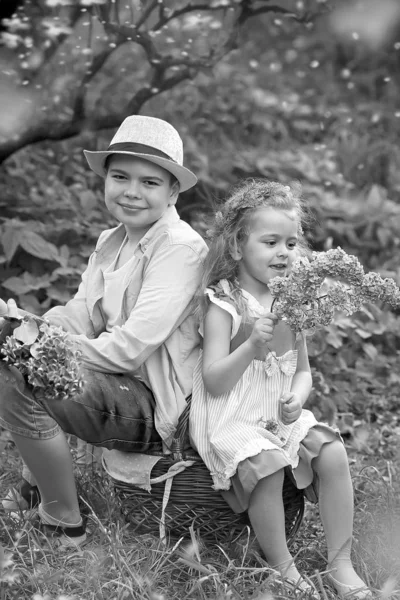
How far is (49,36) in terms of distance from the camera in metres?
4.17

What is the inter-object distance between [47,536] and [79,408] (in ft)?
1.44

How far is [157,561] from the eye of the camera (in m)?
2.53

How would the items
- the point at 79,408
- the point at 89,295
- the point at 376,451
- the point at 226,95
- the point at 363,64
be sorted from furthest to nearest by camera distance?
1. the point at 363,64
2. the point at 226,95
3. the point at 376,451
4. the point at 89,295
5. the point at 79,408

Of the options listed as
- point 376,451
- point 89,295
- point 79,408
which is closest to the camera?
point 79,408

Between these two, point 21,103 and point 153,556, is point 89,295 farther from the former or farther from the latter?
point 21,103

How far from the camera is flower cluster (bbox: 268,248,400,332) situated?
7.89 feet

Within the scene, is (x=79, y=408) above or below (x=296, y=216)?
below

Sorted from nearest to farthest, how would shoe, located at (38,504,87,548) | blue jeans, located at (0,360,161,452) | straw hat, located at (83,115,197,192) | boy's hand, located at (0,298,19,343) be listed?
boy's hand, located at (0,298,19,343) → blue jeans, located at (0,360,161,452) → shoe, located at (38,504,87,548) → straw hat, located at (83,115,197,192)

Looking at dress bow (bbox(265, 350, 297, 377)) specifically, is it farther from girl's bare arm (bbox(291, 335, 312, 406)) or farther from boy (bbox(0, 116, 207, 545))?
boy (bbox(0, 116, 207, 545))

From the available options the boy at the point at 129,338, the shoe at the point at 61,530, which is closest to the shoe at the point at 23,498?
the boy at the point at 129,338

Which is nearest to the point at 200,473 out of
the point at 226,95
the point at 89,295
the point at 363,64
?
the point at 89,295

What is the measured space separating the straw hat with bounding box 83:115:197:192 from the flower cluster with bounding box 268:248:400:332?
0.61 meters

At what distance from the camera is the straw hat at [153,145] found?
2.85m

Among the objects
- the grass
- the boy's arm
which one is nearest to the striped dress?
the grass
